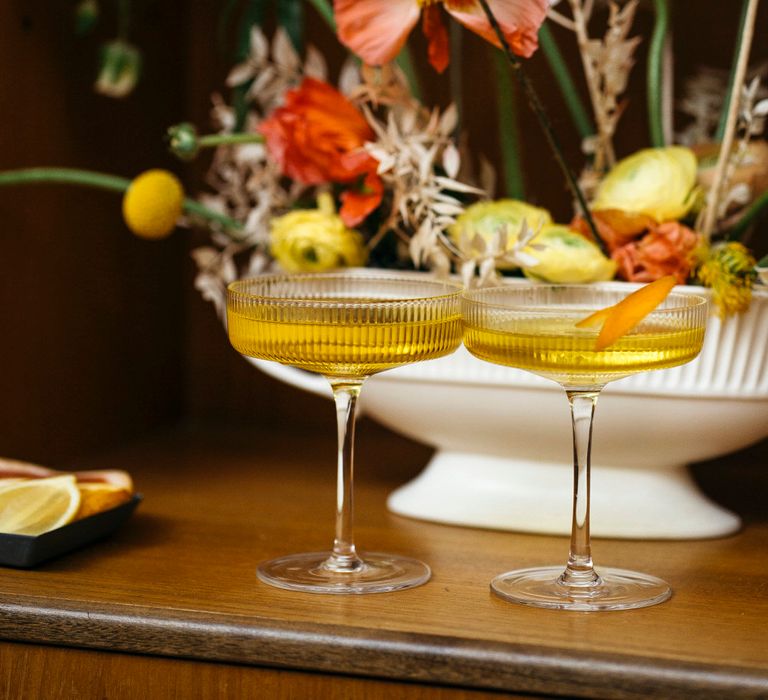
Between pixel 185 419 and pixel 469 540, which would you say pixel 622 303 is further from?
pixel 185 419

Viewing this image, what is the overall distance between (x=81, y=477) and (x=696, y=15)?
0.71 m

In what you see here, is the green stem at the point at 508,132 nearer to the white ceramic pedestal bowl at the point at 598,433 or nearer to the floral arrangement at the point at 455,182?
the floral arrangement at the point at 455,182

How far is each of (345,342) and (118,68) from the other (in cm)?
52

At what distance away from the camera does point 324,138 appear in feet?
3.05

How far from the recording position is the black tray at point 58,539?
0.80 metres

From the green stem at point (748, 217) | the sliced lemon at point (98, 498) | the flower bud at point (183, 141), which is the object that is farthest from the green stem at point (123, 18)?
the green stem at point (748, 217)

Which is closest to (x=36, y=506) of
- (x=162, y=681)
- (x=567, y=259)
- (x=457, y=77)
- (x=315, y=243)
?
(x=162, y=681)

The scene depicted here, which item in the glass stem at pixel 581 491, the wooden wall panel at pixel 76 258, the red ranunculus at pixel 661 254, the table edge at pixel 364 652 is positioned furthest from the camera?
the wooden wall panel at pixel 76 258

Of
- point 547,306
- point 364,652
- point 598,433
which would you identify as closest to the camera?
point 364,652

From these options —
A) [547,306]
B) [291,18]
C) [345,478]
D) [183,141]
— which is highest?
[291,18]

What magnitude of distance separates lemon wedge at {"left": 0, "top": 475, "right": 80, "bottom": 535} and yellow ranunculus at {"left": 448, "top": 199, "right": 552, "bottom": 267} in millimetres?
319

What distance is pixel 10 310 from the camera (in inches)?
43.3

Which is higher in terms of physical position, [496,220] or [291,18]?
[291,18]

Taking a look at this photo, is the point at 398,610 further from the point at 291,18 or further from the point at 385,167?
the point at 291,18
